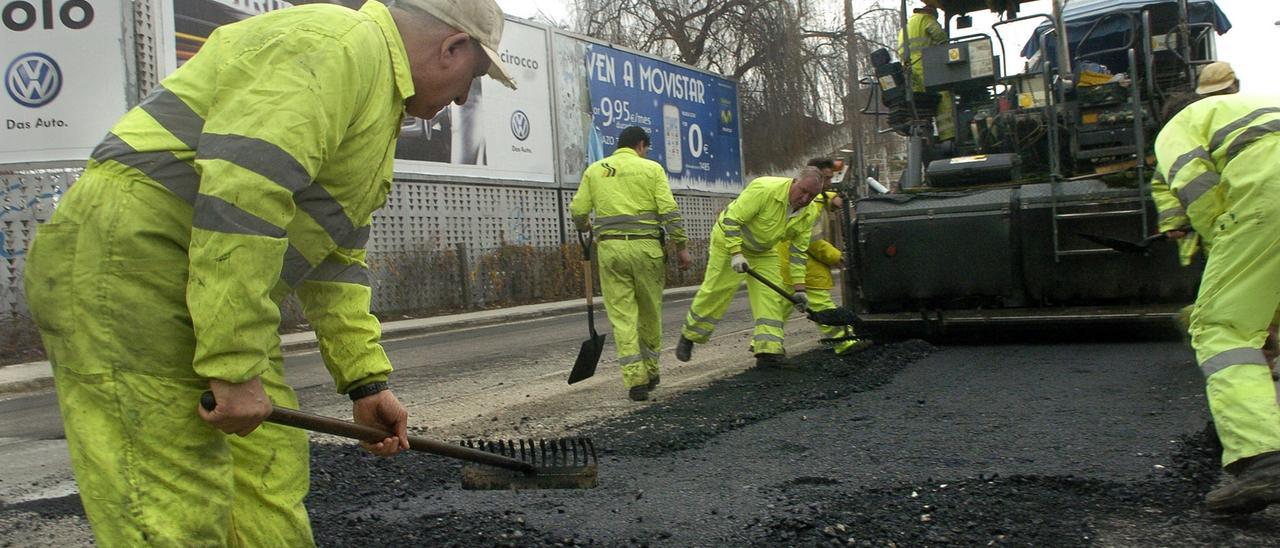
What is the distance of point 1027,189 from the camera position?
26.2ft

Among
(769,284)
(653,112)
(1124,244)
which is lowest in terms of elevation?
(769,284)

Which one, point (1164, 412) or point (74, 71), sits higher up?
point (74, 71)

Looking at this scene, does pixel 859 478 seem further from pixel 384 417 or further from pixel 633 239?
pixel 633 239

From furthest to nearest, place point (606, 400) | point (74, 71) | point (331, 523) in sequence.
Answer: point (74, 71) < point (606, 400) < point (331, 523)

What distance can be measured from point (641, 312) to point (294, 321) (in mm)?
8536

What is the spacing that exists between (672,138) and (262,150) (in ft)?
79.0

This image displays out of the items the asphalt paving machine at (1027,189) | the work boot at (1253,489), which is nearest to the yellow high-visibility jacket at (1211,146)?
the work boot at (1253,489)

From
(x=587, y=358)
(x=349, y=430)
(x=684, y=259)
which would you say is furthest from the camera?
(x=684, y=259)

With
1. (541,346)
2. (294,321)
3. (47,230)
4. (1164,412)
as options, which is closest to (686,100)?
(294,321)

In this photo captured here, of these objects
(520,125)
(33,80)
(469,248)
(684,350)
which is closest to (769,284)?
(684,350)

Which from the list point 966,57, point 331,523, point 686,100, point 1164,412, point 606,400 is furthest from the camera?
point 686,100

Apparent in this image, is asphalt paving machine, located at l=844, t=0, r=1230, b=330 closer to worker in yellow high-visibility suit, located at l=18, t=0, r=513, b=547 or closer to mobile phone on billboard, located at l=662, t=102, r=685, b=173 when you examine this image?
worker in yellow high-visibility suit, located at l=18, t=0, r=513, b=547

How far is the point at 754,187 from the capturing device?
7770 millimetres

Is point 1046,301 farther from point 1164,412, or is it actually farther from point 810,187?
point 1164,412
